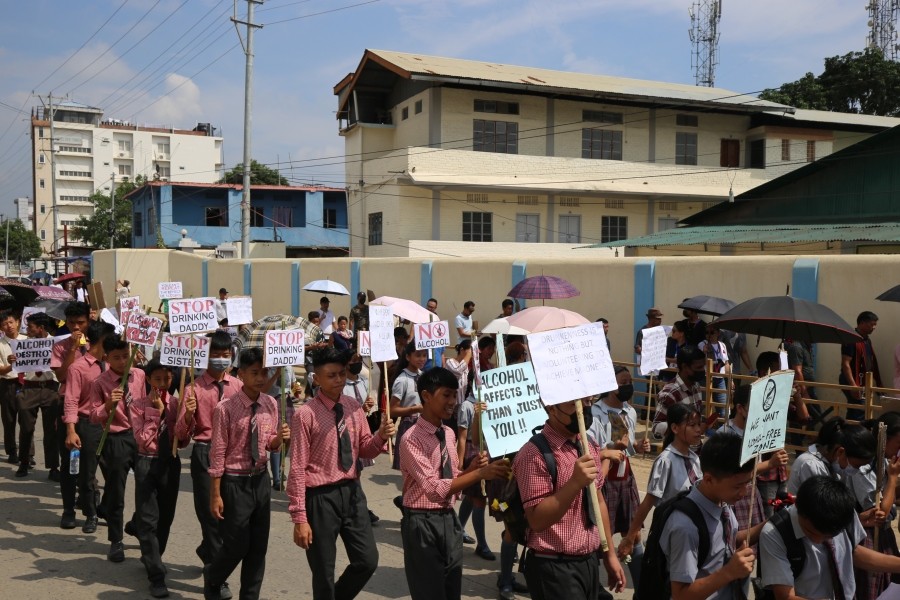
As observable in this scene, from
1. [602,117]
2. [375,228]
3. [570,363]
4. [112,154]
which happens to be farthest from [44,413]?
[112,154]

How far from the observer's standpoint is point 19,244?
261 ft

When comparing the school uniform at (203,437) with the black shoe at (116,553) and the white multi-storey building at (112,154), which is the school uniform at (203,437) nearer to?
the black shoe at (116,553)

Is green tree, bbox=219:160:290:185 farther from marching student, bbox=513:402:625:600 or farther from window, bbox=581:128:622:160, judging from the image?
marching student, bbox=513:402:625:600

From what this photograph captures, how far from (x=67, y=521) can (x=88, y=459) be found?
81 centimetres

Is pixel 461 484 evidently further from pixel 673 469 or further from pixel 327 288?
pixel 327 288

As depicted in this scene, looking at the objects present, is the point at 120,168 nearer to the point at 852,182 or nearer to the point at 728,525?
the point at 852,182

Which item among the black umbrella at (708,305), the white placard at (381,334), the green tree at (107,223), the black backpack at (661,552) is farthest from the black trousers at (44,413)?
the green tree at (107,223)

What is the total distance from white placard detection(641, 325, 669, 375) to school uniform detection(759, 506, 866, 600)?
730 centimetres

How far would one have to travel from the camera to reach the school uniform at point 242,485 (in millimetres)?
5727

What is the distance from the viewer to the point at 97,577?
6777 mm

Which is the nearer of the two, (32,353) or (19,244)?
(32,353)

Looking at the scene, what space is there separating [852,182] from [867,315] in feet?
39.7

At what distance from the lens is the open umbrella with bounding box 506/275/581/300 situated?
14.6m

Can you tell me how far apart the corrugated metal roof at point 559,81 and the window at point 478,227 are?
488cm
